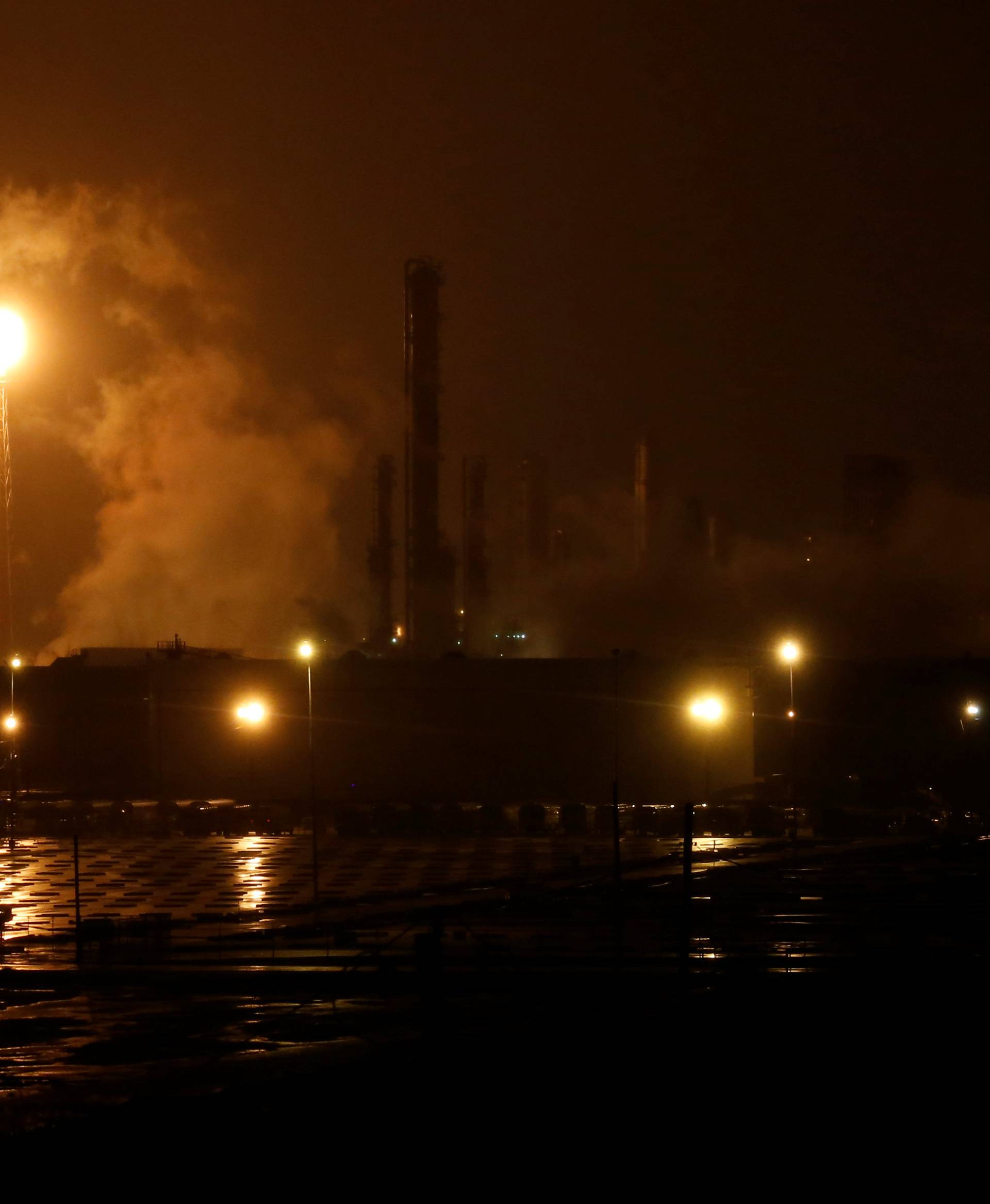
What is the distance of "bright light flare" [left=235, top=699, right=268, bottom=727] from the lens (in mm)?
32594

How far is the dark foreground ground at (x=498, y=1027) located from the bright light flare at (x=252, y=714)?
58.0 ft

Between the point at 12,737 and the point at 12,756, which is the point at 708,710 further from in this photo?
the point at 12,737

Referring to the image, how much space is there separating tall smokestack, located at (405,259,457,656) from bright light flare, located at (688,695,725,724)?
434 inches

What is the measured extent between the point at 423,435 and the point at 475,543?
784cm

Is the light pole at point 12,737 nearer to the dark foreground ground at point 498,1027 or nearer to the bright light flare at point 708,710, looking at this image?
the dark foreground ground at point 498,1027

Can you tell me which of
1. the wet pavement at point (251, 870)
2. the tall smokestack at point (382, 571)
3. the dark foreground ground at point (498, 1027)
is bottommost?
the wet pavement at point (251, 870)

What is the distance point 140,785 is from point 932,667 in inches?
816

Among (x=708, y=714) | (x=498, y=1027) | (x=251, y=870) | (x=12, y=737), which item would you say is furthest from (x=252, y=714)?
(x=498, y=1027)

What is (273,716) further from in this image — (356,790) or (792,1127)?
(792,1127)

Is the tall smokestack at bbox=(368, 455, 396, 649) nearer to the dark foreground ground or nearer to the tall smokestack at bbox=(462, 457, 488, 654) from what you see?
the tall smokestack at bbox=(462, 457, 488, 654)

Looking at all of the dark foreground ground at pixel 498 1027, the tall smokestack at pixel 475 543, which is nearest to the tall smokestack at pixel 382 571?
the tall smokestack at pixel 475 543

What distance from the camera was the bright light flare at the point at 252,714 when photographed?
32594 mm

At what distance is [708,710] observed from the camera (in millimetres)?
30891

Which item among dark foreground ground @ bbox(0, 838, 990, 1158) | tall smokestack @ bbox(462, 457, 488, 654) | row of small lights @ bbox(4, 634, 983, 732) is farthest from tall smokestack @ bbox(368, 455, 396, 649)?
dark foreground ground @ bbox(0, 838, 990, 1158)
